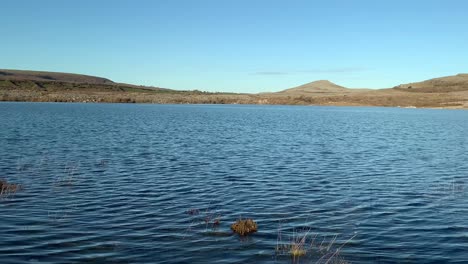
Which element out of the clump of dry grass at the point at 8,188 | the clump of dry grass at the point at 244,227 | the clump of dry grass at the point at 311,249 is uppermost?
the clump of dry grass at the point at 8,188

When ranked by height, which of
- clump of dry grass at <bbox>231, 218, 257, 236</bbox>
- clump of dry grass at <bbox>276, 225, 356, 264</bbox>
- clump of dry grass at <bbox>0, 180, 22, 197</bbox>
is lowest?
clump of dry grass at <bbox>276, 225, 356, 264</bbox>

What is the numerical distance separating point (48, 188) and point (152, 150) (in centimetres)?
1774

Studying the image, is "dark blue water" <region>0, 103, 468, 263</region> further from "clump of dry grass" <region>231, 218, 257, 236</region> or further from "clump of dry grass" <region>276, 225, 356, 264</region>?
"clump of dry grass" <region>231, 218, 257, 236</region>

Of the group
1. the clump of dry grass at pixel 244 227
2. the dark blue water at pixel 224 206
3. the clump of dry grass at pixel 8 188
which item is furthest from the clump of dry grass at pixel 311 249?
the clump of dry grass at pixel 8 188

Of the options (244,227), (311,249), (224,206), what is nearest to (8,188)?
(224,206)

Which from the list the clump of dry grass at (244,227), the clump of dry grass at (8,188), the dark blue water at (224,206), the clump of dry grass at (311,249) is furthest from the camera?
the clump of dry grass at (8,188)

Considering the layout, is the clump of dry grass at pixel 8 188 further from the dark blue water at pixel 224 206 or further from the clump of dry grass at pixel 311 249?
the clump of dry grass at pixel 311 249

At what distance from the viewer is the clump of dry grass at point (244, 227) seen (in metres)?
16.8

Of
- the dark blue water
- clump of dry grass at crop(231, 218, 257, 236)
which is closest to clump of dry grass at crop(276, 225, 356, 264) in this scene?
the dark blue water

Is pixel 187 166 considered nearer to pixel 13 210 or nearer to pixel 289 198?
Result: pixel 289 198

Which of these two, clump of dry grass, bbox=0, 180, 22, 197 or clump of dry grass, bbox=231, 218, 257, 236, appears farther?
clump of dry grass, bbox=0, 180, 22, 197

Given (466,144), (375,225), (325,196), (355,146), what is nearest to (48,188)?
(325,196)

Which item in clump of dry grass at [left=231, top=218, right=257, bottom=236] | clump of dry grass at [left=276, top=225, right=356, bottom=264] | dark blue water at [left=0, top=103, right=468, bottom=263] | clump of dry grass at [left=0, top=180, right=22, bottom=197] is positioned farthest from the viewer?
clump of dry grass at [left=0, top=180, right=22, bottom=197]

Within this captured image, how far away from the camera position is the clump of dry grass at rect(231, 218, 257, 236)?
1678 centimetres
